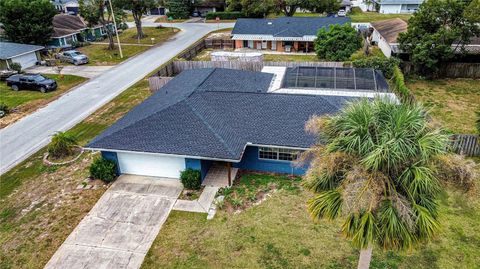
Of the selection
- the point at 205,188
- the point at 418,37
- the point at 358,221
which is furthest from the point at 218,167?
the point at 418,37

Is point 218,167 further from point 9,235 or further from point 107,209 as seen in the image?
point 9,235

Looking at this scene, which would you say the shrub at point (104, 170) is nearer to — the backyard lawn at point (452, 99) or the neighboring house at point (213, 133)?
the neighboring house at point (213, 133)

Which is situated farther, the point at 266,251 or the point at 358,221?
the point at 266,251

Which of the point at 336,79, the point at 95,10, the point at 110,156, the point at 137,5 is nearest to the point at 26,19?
the point at 95,10

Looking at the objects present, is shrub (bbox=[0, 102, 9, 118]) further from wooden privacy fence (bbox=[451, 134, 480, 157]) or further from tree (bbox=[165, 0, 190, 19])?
tree (bbox=[165, 0, 190, 19])

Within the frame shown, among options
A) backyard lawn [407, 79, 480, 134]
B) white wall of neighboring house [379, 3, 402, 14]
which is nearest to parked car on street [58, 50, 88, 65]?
backyard lawn [407, 79, 480, 134]
